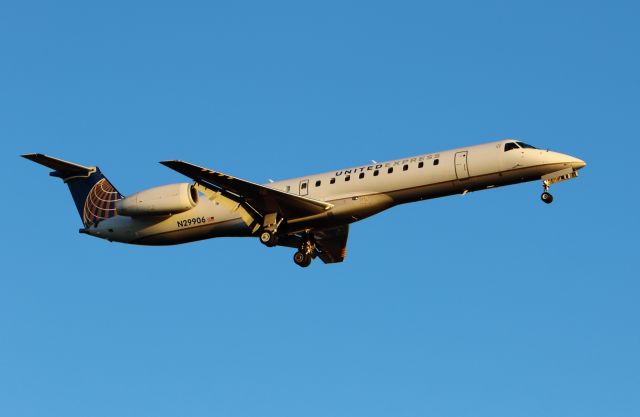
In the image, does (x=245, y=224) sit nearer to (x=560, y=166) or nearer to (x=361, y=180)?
(x=361, y=180)

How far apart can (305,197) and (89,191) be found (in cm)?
851

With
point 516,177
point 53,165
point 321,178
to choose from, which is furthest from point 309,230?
point 53,165

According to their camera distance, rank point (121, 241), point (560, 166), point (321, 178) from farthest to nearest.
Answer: point (121, 241), point (321, 178), point (560, 166)

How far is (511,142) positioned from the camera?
31.0m

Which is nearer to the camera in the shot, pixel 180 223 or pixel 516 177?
pixel 516 177

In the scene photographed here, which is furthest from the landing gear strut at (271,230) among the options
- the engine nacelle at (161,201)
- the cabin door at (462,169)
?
the cabin door at (462,169)

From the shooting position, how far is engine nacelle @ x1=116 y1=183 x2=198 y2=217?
33562 mm

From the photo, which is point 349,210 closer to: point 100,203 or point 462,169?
point 462,169

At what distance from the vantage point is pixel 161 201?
33594mm

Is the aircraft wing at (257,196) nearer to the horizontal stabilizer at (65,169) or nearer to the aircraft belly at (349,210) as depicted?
the aircraft belly at (349,210)

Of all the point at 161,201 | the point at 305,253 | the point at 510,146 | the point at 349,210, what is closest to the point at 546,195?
the point at 510,146

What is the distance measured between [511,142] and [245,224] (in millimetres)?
8496

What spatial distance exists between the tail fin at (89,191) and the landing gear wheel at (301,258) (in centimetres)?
646

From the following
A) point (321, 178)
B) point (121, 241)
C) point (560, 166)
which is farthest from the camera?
point (121, 241)
